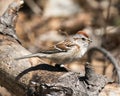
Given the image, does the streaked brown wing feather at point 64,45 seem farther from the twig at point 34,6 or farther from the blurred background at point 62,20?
the twig at point 34,6

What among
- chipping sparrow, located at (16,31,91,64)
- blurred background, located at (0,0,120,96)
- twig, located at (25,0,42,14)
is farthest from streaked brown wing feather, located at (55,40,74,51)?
twig, located at (25,0,42,14)

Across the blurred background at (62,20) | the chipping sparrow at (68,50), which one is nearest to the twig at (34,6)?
the blurred background at (62,20)

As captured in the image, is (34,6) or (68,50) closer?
(68,50)

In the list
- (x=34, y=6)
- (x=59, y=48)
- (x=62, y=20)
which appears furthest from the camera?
(x=34, y=6)

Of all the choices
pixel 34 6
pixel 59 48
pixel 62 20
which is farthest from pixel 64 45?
pixel 34 6

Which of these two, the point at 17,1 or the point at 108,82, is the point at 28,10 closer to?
the point at 17,1

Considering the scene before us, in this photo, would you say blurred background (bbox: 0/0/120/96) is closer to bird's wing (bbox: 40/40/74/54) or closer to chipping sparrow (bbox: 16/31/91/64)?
chipping sparrow (bbox: 16/31/91/64)

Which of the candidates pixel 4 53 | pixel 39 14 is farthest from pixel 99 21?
pixel 4 53

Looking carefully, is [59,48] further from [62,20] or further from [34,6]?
[34,6]

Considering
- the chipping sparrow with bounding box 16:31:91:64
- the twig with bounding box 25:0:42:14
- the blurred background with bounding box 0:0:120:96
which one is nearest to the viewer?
the chipping sparrow with bounding box 16:31:91:64
